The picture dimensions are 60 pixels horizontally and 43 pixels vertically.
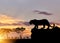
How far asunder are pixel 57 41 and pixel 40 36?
4.43 meters

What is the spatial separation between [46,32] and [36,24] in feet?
10.5

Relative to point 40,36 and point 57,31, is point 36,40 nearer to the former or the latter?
point 40,36

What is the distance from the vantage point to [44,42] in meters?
69.3

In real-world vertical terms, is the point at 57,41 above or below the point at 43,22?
below

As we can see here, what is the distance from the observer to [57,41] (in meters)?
69.9

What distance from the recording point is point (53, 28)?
2766 inches

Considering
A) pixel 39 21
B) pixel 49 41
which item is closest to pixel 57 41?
pixel 49 41

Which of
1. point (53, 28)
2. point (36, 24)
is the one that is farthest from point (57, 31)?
point (36, 24)

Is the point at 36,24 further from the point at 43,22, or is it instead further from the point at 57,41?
the point at 57,41

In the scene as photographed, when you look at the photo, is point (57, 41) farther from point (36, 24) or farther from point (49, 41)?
point (36, 24)

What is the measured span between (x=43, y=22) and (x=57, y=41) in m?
5.97

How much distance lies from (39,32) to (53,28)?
3.67m

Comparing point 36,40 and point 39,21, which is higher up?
point 39,21

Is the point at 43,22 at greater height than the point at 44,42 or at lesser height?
greater
